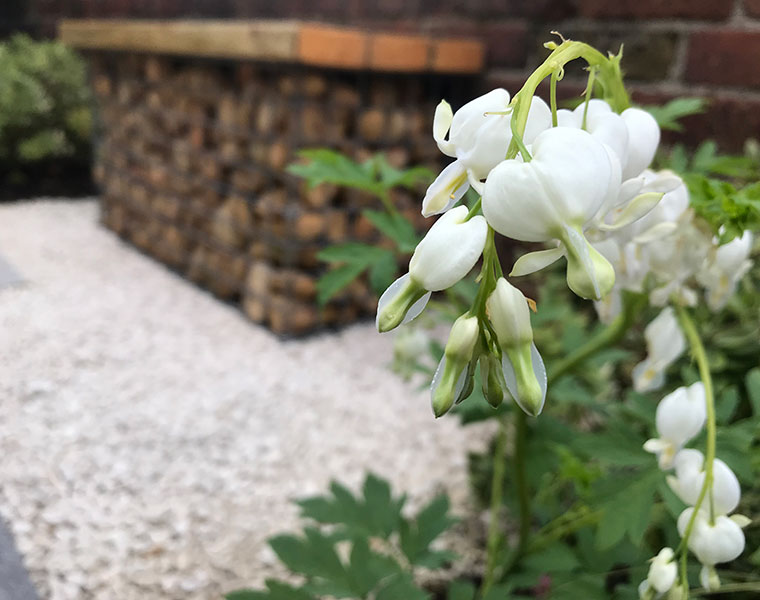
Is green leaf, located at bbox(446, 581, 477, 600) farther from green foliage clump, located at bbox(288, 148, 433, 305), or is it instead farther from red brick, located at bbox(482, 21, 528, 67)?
red brick, located at bbox(482, 21, 528, 67)

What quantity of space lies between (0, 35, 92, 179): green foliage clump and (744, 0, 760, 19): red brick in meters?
3.12

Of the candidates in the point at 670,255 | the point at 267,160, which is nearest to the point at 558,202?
the point at 670,255

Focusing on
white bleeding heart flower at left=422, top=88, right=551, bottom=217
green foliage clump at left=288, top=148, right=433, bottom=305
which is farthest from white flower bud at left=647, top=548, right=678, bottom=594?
green foliage clump at left=288, top=148, right=433, bottom=305

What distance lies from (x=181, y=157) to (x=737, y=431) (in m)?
2.10

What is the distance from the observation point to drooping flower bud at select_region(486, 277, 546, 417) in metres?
0.31

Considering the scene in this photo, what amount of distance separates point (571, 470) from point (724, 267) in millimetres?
337

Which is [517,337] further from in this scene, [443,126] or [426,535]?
[426,535]

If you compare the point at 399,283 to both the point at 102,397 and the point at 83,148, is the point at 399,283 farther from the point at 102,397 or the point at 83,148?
the point at 83,148

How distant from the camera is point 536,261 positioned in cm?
32

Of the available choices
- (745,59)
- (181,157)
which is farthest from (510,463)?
(181,157)

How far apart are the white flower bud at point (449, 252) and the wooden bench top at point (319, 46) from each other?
4.71 feet

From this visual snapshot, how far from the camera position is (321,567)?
71cm

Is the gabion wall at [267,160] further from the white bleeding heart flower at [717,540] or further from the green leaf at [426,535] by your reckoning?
the white bleeding heart flower at [717,540]

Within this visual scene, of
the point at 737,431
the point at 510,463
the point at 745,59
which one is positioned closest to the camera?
the point at 737,431
